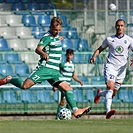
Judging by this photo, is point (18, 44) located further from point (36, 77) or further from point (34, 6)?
point (36, 77)

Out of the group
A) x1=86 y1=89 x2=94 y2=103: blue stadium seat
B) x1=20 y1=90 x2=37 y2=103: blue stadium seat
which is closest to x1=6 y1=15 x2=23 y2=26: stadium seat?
x1=20 y1=90 x2=37 y2=103: blue stadium seat

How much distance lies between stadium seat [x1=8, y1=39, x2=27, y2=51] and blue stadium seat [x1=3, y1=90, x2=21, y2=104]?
2.97m

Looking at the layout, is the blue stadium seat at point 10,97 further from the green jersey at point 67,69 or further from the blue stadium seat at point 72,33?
the blue stadium seat at point 72,33

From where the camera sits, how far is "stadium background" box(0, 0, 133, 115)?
20.6 meters

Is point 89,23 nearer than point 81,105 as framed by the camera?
No

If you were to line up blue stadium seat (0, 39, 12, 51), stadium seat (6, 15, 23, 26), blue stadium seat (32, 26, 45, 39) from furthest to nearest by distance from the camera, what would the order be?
stadium seat (6, 15, 23, 26), blue stadium seat (32, 26, 45, 39), blue stadium seat (0, 39, 12, 51)

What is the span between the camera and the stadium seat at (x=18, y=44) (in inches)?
912

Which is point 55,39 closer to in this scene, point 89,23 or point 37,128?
point 37,128

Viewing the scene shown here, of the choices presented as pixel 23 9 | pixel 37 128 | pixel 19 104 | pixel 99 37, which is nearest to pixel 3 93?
pixel 19 104

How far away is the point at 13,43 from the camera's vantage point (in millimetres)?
23188

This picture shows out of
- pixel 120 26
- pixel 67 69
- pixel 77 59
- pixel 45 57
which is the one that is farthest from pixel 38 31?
pixel 45 57

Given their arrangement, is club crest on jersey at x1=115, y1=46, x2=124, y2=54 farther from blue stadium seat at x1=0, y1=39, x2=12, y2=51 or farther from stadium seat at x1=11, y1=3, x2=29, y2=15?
stadium seat at x1=11, y1=3, x2=29, y2=15

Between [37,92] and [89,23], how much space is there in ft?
13.1

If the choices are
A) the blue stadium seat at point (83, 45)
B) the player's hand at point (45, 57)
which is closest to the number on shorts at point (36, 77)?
the player's hand at point (45, 57)
